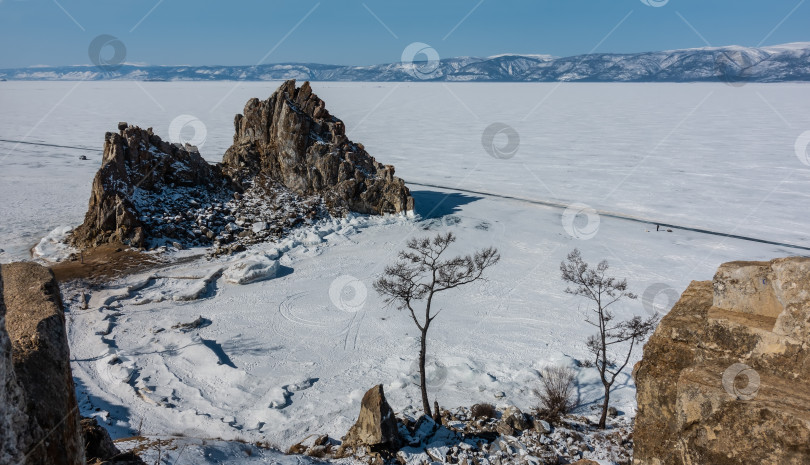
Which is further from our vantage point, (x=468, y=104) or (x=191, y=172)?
(x=468, y=104)

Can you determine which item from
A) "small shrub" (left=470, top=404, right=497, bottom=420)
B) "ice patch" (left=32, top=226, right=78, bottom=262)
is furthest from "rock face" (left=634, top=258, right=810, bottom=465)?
"ice patch" (left=32, top=226, right=78, bottom=262)

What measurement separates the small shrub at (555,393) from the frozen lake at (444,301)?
652mm

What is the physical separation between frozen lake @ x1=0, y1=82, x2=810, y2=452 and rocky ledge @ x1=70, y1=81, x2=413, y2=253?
3346 millimetres

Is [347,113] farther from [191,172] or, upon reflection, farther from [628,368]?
[628,368]

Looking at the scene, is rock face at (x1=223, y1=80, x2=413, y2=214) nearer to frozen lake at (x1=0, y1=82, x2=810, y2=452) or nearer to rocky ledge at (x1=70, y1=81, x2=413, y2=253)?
rocky ledge at (x1=70, y1=81, x2=413, y2=253)

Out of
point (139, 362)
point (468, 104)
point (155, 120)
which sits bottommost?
point (139, 362)

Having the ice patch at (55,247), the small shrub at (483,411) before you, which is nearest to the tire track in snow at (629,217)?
the small shrub at (483,411)

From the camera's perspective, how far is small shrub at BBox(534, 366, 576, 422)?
1784cm

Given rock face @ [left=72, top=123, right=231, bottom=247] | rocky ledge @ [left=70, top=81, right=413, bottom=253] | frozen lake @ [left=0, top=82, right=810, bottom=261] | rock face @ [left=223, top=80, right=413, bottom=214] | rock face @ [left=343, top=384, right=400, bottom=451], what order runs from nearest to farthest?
rock face @ [left=343, top=384, right=400, bottom=451]
rock face @ [left=72, top=123, right=231, bottom=247]
rocky ledge @ [left=70, top=81, right=413, bottom=253]
rock face @ [left=223, top=80, right=413, bottom=214]
frozen lake @ [left=0, top=82, right=810, bottom=261]

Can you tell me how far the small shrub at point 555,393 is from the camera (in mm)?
17844

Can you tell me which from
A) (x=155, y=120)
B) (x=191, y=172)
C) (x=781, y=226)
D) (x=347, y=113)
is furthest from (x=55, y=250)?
(x=347, y=113)

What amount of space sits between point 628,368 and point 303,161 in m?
28.1

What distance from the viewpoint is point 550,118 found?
10500 centimetres

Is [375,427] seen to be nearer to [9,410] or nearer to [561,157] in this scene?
[9,410]
